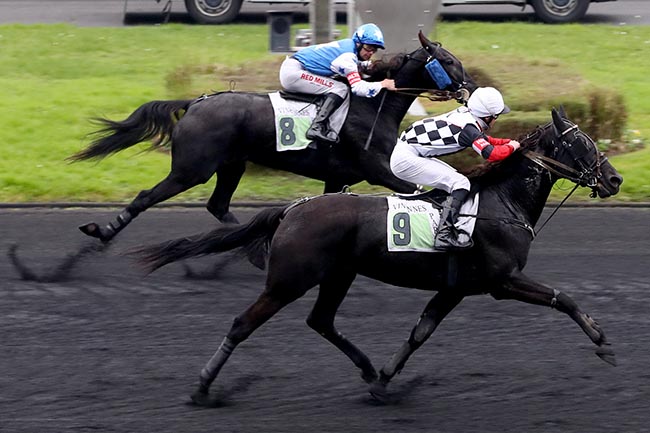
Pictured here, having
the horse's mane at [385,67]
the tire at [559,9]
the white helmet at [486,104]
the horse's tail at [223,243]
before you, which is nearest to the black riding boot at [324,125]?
the horse's mane at [385,67]

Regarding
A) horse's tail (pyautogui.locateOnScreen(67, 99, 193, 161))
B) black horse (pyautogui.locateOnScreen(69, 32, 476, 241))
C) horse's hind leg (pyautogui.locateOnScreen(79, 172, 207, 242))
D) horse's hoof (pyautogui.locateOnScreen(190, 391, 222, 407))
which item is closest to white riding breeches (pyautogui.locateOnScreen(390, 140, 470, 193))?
horse's hoof (pyautogui.locateOnScreen(190, 391, 222, 407))

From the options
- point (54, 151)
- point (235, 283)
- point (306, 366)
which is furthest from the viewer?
point (54, 151)

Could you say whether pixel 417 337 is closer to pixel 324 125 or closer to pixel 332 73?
pixel 324 125

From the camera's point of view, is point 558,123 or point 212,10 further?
point 212,10

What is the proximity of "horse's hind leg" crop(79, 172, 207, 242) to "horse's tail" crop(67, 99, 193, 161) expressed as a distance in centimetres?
66

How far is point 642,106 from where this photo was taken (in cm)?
1457

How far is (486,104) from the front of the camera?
22.3 ft

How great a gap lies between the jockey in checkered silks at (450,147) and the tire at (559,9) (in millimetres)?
12309

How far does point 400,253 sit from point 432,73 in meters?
2.89

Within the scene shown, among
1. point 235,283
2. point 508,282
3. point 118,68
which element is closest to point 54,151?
point 118,68

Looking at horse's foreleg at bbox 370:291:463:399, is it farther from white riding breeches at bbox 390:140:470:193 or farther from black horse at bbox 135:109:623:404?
white riding breeches at bbox 390:140:470:193

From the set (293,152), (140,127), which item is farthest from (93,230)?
(293,152)

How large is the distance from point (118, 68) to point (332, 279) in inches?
414

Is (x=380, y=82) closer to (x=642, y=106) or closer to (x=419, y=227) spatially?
(x=419, y=227)
